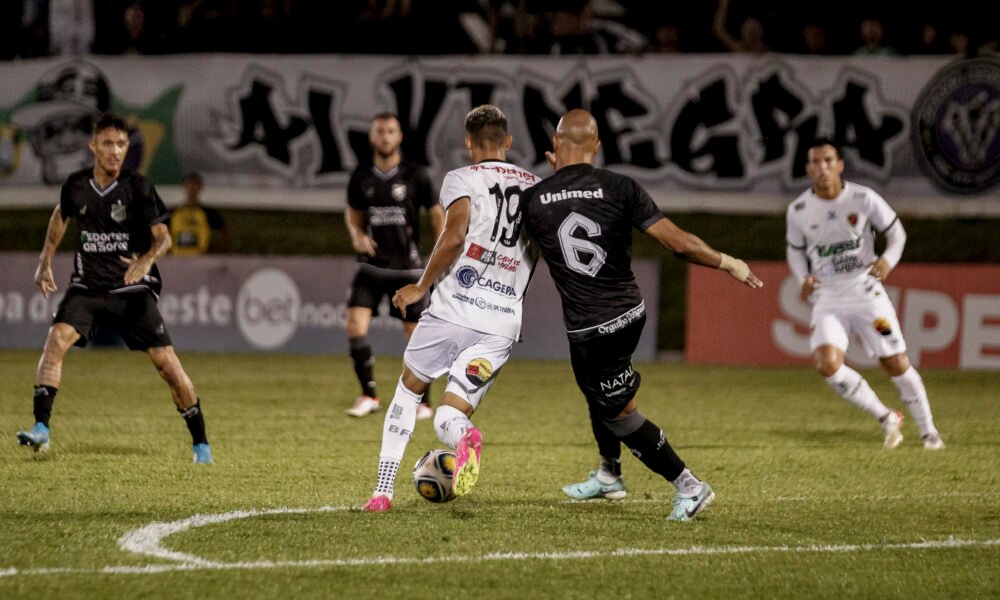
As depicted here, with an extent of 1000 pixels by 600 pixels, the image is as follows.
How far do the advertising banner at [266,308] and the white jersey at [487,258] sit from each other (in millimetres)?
10345

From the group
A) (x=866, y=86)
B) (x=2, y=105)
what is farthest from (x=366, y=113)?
(x=866, y=86)

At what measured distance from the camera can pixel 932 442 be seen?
32.9 feet

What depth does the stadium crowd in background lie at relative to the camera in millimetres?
18781

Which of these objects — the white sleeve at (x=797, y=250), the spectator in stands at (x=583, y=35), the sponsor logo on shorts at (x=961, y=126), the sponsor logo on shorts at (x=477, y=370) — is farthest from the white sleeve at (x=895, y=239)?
the spectator in stands at (x=583, y=35)

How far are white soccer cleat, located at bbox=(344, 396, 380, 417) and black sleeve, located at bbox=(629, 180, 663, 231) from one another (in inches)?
214

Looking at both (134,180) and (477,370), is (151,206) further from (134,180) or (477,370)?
(477,370)

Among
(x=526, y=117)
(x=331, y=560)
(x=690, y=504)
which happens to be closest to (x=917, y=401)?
(x=690, y=504)

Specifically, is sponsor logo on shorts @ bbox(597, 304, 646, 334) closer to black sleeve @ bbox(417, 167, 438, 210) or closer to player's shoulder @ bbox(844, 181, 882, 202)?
player's shoulder @ bbox(844, 181, 882, 202)

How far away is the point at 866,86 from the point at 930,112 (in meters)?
0.86

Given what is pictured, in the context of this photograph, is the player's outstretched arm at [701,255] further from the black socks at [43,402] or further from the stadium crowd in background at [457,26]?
the stadium crowd in background at [457,26]

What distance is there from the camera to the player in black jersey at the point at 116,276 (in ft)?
28.3

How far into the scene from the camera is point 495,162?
691 centimetres

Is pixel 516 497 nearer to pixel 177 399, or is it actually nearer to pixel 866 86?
pixel 177 399

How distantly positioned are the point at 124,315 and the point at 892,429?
17.5 feet
